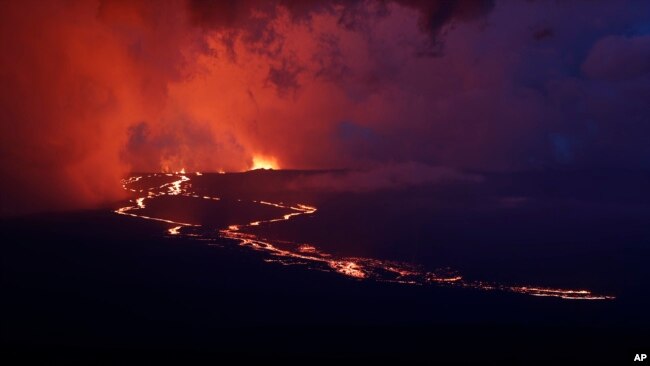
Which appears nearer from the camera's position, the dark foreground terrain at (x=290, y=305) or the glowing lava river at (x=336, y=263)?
the dark foreground terrain at (x=290, y=305)

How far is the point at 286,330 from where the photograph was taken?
16359 mm

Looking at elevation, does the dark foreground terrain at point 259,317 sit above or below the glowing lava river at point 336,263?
below

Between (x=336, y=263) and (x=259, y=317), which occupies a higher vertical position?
(x=336, y=263)

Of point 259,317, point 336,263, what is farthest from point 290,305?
point 336,263

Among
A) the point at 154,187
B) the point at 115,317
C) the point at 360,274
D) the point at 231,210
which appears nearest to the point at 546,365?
the point at 360,274

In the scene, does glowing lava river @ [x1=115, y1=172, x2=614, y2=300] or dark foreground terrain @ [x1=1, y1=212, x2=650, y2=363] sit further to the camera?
glowing lava river @ [x1=115, y1=172, x2=614, y2=300]

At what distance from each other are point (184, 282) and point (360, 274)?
20.6ft

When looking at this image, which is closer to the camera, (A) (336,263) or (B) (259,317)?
(B) (259,317)

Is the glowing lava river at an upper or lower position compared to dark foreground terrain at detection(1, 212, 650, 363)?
upper

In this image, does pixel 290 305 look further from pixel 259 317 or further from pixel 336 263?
pixel 336 263

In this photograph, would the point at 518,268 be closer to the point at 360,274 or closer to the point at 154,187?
the point at 360,274

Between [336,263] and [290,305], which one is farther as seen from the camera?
[336,263]

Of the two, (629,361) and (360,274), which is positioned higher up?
(360,274)

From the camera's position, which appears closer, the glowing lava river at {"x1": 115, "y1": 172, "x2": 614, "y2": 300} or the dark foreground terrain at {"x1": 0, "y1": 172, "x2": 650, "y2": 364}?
the dark foreground terrain at {"x1": 0, "y1": 172, "x2": 650, "y2": 364}
